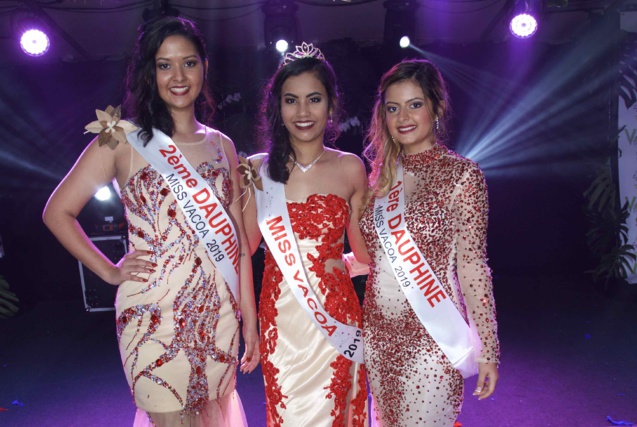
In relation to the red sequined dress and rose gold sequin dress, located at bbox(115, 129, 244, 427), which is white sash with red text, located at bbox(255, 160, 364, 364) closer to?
the red sequined dress

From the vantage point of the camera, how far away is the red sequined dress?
1884mm

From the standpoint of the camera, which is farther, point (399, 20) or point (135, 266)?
point (399, 20)

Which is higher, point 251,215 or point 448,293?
point 251,215

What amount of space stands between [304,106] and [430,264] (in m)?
0.76

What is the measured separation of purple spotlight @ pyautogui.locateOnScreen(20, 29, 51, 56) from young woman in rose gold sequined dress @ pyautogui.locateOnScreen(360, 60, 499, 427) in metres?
3.57

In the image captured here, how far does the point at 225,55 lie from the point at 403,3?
192cm

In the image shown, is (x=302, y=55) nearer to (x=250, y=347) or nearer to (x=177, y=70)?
(x=177, y=70)

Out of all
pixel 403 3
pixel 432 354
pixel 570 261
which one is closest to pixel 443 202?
pixel 432 354

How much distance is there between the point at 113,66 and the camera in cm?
545

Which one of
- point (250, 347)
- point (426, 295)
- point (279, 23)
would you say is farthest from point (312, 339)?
point (279, 23)

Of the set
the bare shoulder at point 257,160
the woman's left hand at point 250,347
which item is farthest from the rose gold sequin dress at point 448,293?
the bare shoulder at point 257,160

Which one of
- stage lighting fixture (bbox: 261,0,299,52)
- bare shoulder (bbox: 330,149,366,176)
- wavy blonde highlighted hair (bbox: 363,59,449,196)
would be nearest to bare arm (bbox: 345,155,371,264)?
bare shoulder (bbox: 330,149,366,176)

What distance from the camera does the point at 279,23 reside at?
14.7 ft

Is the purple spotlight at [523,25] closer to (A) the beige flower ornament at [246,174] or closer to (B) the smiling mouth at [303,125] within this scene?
(B) the smiling mouth at [303,125]
